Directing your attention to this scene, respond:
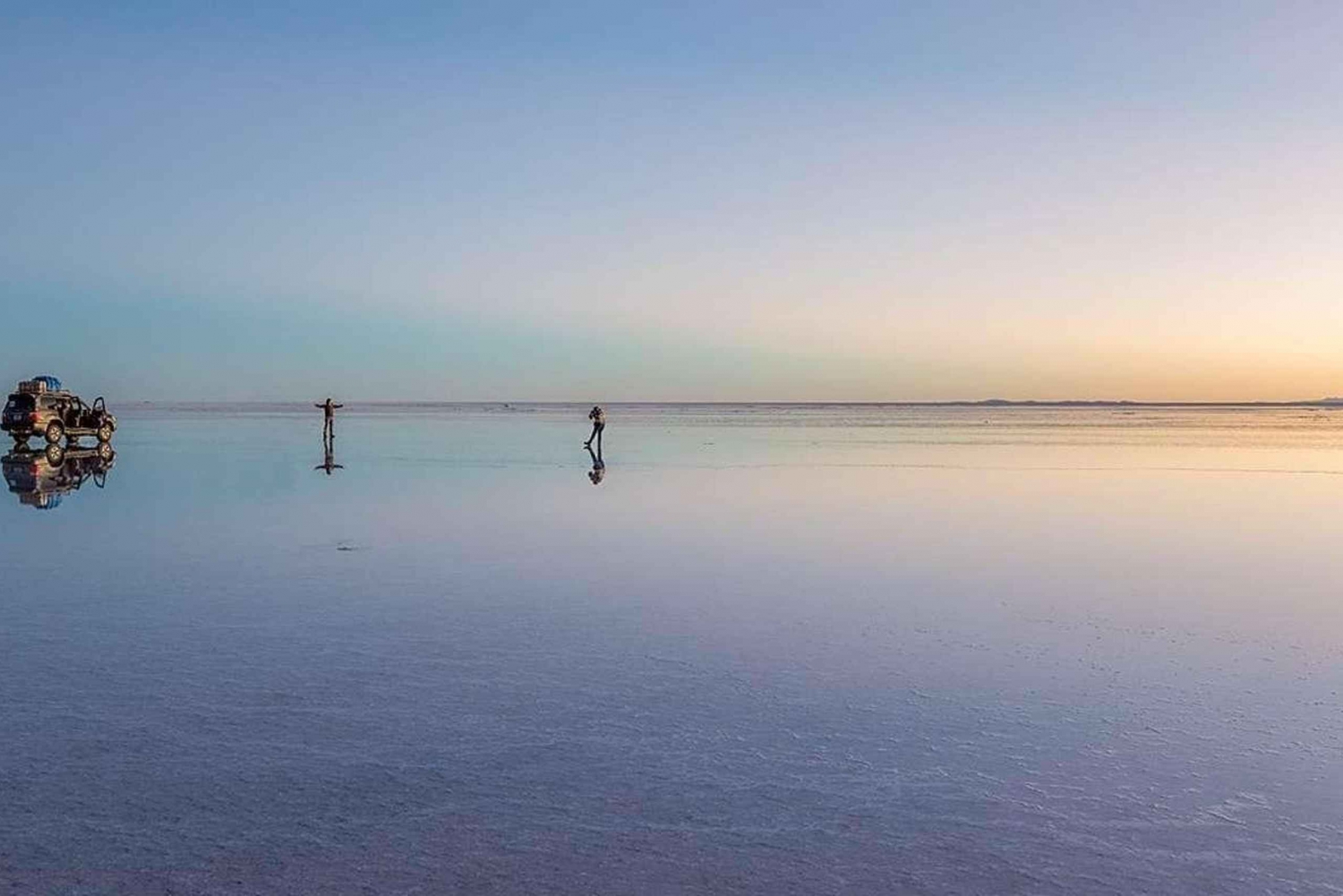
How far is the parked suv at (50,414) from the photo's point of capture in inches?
1671

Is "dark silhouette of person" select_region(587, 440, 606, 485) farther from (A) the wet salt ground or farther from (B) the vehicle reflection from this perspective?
(B) the vehicle reflection

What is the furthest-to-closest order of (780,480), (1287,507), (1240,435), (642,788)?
(1240,435), (780,480), (1287,507), (642,788)

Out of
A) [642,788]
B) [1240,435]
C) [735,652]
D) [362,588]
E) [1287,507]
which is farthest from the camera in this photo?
[1240,435]

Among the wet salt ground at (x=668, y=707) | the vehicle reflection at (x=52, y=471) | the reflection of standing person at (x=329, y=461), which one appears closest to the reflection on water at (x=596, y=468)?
the reflection of standing person at (x=329, y=461)

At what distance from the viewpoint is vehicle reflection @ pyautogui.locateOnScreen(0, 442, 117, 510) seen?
25156 millimetres

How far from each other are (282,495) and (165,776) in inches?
723

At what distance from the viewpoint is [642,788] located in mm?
6738

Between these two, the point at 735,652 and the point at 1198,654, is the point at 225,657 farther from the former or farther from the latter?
the point at 1198,654

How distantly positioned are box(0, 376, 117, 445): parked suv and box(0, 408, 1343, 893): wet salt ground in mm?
26751

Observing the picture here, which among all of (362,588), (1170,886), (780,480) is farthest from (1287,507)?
(1170,886)

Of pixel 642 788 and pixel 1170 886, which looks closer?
pixel 1170 886

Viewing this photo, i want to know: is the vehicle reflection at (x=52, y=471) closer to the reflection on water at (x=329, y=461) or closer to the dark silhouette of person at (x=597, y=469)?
the reflection on water at (x=329, y=461)

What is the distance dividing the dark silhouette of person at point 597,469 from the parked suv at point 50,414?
2063 centimetres

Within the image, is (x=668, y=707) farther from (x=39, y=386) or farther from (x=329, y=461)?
(x=39, y=386)
